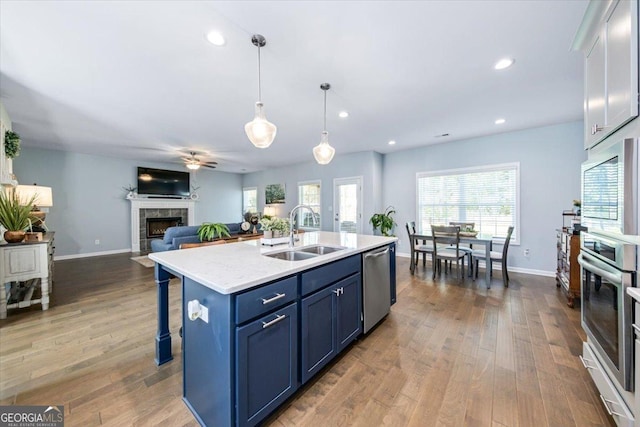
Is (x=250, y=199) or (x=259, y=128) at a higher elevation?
(x=259, y=128)

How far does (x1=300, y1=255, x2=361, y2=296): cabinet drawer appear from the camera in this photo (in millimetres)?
1616

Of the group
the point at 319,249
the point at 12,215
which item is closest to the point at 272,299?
the point at 319,249

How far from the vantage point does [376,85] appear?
279 centimetres

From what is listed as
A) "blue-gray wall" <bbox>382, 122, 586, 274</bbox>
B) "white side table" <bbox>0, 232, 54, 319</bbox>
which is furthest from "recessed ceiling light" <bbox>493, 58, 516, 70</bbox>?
"white side table" <bbox>0, 232, 54, 319</bbox>

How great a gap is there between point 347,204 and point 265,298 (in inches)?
208

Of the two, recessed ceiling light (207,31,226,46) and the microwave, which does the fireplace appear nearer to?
recessed ceiling light (207,31,226,46)

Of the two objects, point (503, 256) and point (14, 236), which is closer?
point (14, 236)

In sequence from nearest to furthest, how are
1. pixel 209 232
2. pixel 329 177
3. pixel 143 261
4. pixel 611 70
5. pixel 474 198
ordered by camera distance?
pixel 611 70 < pixel 209 232 < pixel 474 198 < pixel 143 261 < pixel 329 177

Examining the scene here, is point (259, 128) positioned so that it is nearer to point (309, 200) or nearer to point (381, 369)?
point (381, 369)

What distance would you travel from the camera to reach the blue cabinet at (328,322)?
1604 millimetres

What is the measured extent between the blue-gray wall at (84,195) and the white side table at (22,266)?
399cm

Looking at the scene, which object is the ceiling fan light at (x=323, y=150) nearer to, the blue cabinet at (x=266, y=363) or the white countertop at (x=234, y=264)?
the white countertop at (x=234, y=264)

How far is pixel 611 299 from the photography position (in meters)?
1.38

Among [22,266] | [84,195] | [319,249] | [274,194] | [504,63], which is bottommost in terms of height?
[22,266]
